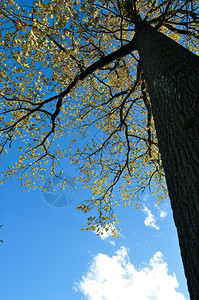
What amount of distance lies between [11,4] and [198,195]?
23.8 feet

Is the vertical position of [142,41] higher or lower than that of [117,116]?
lower

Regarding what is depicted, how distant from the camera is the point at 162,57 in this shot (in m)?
3.14

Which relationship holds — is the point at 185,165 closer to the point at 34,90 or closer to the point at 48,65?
the point at 48,65

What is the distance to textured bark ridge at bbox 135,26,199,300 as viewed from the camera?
5.00 feet

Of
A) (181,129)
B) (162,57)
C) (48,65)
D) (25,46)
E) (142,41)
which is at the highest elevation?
(48,65)

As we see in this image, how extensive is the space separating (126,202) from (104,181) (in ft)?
5.03

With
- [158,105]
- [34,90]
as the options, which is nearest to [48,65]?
[34,90]

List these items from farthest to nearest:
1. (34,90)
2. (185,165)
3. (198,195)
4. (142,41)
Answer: (34,90)
(142,41)
(185,165)
(198,195)

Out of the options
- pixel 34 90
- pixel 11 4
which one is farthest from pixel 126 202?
pixel 11 4

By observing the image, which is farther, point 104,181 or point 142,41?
point 104,181

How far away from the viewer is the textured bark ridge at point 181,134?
1.53m

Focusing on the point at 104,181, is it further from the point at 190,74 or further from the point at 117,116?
the point at 190,74

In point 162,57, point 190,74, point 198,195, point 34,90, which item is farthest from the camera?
point 34,90

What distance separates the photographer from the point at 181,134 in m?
1.97
